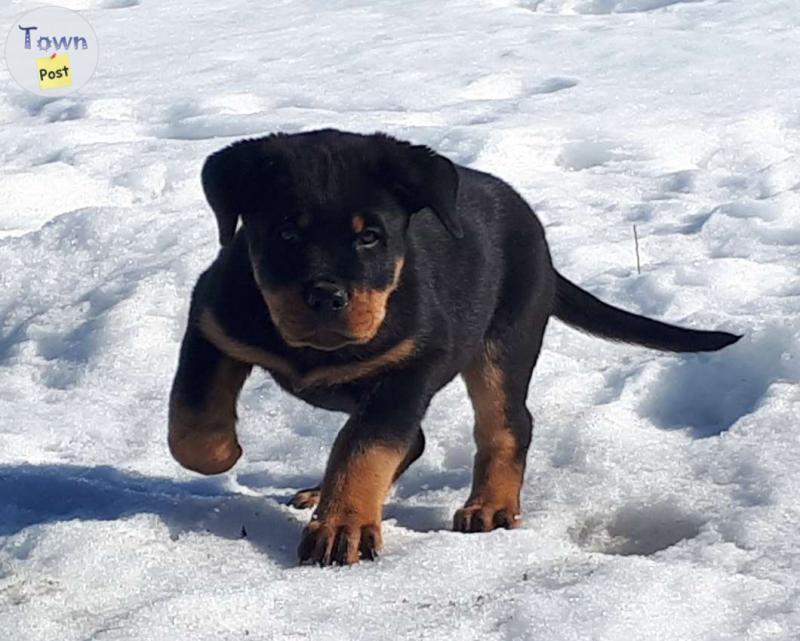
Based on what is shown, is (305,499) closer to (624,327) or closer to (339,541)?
(339,541)

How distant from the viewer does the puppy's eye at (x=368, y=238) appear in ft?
10.4

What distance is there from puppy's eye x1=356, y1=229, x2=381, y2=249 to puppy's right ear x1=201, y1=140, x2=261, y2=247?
0.86ft

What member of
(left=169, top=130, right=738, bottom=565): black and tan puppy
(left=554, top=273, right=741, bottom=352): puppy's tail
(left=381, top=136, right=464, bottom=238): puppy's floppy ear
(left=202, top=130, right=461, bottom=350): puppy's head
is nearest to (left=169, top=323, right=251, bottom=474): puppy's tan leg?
(left=169, top=130, right=738, bottom=565): black and tan puppy

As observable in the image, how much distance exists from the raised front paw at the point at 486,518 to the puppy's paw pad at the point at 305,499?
1.07 ft

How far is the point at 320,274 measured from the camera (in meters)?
3.07

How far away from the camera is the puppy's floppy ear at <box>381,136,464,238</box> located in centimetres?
329

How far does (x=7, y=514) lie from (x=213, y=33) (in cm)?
624

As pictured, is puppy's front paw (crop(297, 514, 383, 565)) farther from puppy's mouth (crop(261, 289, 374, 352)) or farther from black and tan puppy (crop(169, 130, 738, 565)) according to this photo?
puppy's mouth (crop(261, 289, 374, 352))

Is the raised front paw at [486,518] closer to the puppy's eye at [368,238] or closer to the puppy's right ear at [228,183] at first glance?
the puppy's eye at [368,238]

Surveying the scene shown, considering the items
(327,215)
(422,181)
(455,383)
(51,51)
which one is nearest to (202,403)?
(327,215)

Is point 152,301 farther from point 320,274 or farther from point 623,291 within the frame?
point 320,274

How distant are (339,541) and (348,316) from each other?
0.42 metres

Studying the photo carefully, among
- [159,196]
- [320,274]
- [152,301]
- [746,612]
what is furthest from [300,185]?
[159,196]

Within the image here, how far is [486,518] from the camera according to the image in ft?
11.4
